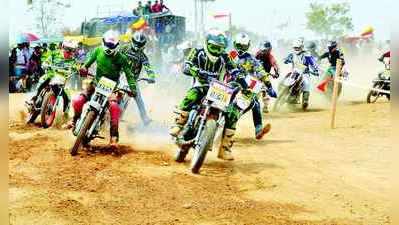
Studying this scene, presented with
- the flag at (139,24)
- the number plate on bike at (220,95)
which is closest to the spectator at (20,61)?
the flag at (139,24)

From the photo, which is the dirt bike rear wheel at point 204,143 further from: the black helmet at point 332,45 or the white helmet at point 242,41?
the black helmet at point 332,45

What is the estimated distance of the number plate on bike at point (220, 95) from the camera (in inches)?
273

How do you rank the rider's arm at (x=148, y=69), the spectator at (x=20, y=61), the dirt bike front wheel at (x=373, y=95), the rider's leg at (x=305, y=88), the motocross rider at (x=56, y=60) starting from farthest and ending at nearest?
the spectator at (x=20, y=61) → the dirt bike front wheel at (x=373, y=95) → the rider's leg at (x=305, y=88) → the motocross rider at (x=56, y=60) → the rider's arm at (x=148, y=69)

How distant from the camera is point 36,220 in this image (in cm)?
499

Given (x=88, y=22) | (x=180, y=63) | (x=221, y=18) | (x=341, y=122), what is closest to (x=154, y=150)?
(x=341, y=122)

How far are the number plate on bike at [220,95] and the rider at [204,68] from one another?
1.71 ft

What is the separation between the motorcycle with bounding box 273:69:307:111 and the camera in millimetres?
14102

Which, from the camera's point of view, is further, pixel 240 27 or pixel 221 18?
pixel 240 27

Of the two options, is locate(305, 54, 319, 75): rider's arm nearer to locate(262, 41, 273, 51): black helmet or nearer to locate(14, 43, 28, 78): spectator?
locate(262, 41, 273, 51): black helmet

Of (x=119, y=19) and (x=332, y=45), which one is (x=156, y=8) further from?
(x=332, y=45)

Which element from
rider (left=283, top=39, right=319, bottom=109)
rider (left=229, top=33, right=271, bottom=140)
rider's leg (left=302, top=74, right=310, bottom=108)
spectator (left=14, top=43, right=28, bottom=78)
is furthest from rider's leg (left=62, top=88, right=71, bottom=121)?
spectator (left=14, top=43, right=28, bottom=78)

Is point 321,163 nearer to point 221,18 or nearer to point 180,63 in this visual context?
point 180,63

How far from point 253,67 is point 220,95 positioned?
2907 mm

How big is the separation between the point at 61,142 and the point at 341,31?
113ft
